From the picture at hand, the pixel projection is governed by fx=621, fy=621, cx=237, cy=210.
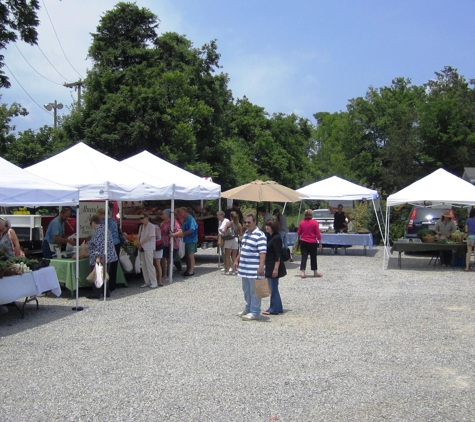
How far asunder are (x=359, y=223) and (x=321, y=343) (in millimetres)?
17671

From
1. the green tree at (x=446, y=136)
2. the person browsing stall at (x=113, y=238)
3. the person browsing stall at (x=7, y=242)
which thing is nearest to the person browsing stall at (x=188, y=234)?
the person browsing stall at (x=113, y=238)

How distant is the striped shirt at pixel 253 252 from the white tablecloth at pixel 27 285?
11.3 feet

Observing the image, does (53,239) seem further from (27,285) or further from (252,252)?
(252,252)

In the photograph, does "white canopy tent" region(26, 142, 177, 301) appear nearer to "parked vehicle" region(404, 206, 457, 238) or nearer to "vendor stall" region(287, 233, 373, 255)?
"vendor stall" region(287, 233, 373, 255)

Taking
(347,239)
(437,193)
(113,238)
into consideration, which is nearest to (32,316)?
(113,238)

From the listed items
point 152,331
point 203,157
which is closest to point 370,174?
point 203,157

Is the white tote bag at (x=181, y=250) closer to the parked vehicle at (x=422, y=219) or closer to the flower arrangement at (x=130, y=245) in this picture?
the flower arrangement at (x=130, y=245)

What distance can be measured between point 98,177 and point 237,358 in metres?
5.69

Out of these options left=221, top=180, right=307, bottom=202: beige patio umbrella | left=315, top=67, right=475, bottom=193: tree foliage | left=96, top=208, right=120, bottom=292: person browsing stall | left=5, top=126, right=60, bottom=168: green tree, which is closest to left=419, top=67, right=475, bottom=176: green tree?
left=315, top=67, right=475, bottom=193: tree foliage

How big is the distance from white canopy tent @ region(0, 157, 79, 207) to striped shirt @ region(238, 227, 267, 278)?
3.09 metres

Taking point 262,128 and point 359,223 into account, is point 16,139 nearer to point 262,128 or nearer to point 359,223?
point 359,223

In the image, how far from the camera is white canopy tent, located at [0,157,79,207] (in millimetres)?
9180

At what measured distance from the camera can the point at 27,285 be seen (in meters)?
9.93

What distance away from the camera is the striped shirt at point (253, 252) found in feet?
30.6
